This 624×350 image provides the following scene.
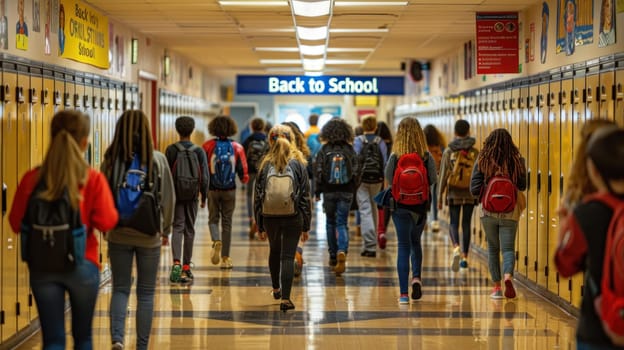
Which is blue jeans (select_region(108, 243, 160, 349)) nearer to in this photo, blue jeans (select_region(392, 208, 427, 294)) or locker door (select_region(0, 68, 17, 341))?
locker door (select_region(0, 68, 17, 341))

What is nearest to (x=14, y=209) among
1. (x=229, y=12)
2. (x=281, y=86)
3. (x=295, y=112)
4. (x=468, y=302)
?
(x=468, y=302)

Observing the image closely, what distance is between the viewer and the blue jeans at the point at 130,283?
5.74 metres

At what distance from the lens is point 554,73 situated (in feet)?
29.5

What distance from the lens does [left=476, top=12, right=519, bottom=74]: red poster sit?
1092cm

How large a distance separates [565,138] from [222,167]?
349 cm

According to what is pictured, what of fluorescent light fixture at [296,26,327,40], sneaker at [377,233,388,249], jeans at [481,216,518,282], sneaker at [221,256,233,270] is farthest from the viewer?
fluorescent light fixture at [296,26,327,40]

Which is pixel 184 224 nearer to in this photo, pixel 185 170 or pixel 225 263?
pixel 185 170

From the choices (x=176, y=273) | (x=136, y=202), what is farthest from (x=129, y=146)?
(x=176, y=273)

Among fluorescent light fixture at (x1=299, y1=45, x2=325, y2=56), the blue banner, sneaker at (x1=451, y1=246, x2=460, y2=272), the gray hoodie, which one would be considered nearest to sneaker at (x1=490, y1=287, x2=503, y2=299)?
sneaker at (x1=451, y1=246, x2=460, y2=272)

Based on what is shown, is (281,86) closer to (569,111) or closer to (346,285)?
(346,285)

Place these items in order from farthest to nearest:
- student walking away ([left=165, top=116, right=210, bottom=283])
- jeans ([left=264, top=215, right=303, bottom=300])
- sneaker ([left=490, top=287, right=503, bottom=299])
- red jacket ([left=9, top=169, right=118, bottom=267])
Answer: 1. student walking away ([left=165, top=116, right=210, bottom=283])
2. sneaker ([left=490, top=287, right=503, bottom=299])
3. jeans ([left=264, top=215, right=303, bottom=300])
4. red jacket ([left=9, top=169, right=118, bottom=267])

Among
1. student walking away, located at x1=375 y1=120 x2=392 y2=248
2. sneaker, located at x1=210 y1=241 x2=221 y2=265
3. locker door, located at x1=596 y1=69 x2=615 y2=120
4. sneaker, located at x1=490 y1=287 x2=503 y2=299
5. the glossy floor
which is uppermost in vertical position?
locker door, located at x1=596 y1=69 x2=615 y2=120

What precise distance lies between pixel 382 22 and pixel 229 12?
6.61 ft

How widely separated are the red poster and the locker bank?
0.09 meters
